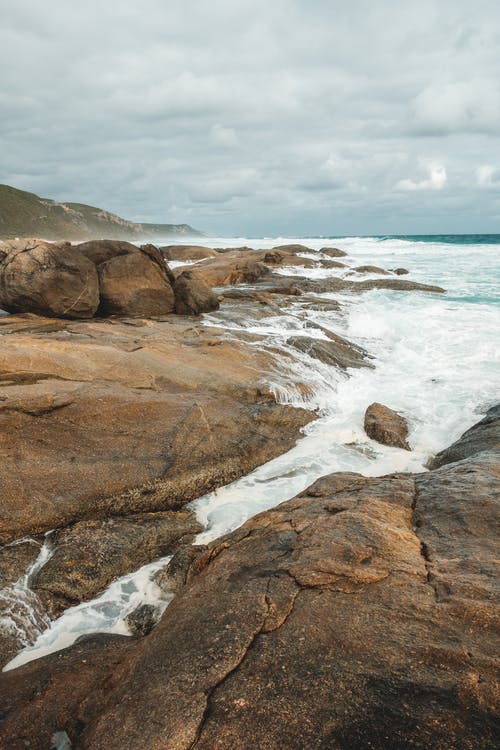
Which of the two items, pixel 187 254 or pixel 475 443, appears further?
pixel 187 254

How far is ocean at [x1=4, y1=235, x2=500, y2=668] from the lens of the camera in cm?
540

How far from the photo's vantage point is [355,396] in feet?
38.8

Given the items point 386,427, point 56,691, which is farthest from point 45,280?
point 56,691

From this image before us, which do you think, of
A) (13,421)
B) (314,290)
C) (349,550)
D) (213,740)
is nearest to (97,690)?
(213,740)

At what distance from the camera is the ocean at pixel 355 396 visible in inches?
213

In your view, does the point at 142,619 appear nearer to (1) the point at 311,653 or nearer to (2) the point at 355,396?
(1) the point at 311,653

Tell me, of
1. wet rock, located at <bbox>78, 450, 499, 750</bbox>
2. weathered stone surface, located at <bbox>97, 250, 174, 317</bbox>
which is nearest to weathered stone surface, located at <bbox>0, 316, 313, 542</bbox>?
wet rock, located at <bbox>78, 450, 499, 750</bbox>

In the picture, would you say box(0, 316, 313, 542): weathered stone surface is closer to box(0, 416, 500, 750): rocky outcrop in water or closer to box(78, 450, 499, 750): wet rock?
box(0, 416, 500, 750): rocky outcrop in water

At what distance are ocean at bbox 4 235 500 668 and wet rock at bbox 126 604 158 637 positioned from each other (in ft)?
0.36

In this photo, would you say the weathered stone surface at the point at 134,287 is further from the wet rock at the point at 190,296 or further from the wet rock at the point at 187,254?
the wet rock at the point at 187,254

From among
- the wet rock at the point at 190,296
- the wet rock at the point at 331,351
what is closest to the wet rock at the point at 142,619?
the wet rock at the point at 331,351

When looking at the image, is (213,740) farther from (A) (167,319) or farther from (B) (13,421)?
(A) (167,319)

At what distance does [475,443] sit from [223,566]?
5.23 metres

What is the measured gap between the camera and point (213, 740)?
8.37 ft
